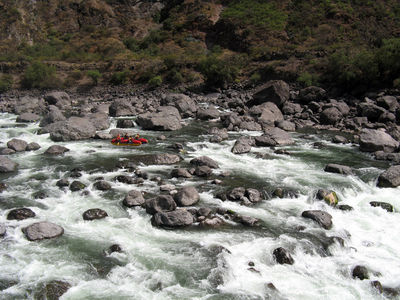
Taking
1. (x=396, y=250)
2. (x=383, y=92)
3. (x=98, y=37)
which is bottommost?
(x=396, y=250)

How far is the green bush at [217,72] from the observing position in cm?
4341

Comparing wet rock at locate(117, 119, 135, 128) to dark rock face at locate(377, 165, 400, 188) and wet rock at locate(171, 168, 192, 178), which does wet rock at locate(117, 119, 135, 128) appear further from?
dark rock face at locate(377, 165, 400, 188)

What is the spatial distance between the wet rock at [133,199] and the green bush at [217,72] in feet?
107

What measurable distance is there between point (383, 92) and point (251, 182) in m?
23.7

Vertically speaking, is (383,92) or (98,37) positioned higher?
(98,37)

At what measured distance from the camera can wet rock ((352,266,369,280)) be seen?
9.12 meters

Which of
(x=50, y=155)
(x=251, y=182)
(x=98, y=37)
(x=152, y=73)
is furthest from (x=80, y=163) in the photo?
(x=98, y=37)

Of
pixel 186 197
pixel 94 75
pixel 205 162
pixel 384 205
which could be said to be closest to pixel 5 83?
pixel 94 75

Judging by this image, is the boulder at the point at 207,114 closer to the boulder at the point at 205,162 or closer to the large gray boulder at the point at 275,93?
the large gray boulder at the point at 275,93

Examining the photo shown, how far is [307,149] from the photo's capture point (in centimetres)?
2064

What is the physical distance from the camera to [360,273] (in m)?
9.16

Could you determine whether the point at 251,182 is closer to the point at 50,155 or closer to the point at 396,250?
the point at 396,250

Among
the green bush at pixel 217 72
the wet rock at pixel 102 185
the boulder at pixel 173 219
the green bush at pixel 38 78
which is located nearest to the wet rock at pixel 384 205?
the boulder at pixel 173 219

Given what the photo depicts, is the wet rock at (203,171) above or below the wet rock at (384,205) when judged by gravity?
above
